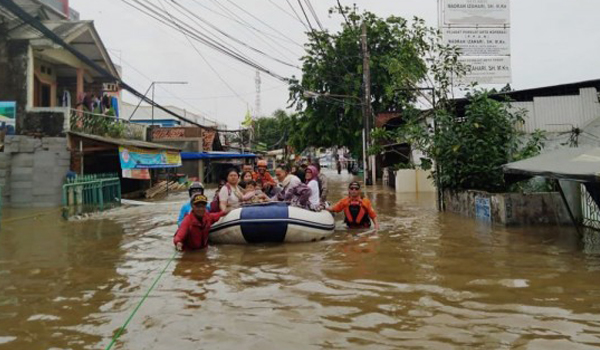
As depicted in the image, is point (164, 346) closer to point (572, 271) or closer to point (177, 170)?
point (572, 271)

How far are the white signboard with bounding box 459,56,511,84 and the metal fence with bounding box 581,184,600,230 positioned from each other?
7.75 meters

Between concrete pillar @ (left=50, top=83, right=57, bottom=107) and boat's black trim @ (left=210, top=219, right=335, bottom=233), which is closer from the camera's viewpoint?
boat's black trim @ (left=210, top=219, right=335, bottom=233)

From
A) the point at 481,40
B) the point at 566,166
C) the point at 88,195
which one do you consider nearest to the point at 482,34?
the point at 481,40

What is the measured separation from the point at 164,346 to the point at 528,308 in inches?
137

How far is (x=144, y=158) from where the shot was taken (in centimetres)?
1881

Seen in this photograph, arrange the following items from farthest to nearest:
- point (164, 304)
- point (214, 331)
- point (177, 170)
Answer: point (177, 170)
point (164, 304)
point (214, 331)

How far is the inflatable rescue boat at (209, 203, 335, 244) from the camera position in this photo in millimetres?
8547

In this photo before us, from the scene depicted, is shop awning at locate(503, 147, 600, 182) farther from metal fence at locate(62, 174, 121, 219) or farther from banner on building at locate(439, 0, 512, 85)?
metal fence at locate(62, 174, 121, 219)

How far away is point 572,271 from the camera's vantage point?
6.37 meters

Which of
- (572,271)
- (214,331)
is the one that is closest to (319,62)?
(572,271)

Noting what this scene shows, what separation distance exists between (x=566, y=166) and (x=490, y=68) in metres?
10.2

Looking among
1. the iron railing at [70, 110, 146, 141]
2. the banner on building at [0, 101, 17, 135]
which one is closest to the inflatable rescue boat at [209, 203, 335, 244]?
the iron railing at [70, 110, 146, 141]

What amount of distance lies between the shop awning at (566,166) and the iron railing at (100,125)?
14217mm

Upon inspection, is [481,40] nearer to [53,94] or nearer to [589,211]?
[589,211]
